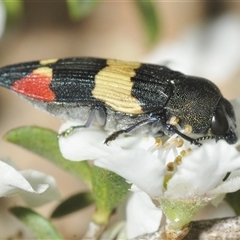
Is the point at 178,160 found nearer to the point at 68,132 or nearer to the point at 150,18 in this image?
the point at 68,132

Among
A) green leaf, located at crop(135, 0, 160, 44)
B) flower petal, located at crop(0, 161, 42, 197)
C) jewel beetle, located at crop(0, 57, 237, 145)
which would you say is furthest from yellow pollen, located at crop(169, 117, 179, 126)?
green leaf, located at crop(135, 0, 160, 44)

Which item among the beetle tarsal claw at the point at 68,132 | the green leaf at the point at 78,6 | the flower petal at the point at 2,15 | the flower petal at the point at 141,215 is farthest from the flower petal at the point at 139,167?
the flower petal at the point at 2,15

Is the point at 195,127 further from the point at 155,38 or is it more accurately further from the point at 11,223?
the point at 155,38

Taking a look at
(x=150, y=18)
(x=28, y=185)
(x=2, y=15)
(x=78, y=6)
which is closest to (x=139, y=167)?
(x=28, y=185)

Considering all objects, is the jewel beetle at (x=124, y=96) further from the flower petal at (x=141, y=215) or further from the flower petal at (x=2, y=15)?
the flower petal at (x=2, y=15)

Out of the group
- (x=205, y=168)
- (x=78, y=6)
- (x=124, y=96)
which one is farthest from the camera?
(x=78, y=6)
